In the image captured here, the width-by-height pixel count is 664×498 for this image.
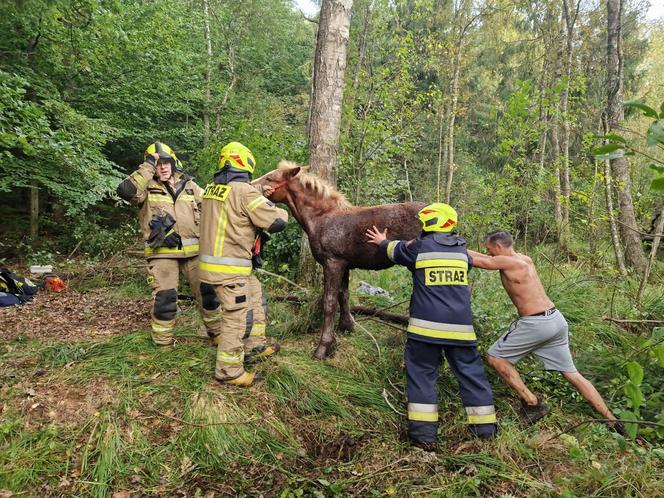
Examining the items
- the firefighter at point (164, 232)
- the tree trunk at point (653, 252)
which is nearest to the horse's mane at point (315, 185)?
the firefighter at point (164, 232)

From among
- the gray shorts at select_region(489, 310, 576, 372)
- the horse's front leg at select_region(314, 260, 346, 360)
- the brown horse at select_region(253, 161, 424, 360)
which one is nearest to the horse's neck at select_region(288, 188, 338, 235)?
the brown horse at select_region(253, 161, 424, 360)

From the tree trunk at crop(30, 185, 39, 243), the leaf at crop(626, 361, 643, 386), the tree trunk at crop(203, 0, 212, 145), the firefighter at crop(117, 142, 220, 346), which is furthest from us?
the tree trunk at crop(203, 0, 212, 145)

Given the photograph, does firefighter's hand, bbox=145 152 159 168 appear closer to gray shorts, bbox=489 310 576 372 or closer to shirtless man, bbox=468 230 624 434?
shirtless man, bbox=468 230 624 434

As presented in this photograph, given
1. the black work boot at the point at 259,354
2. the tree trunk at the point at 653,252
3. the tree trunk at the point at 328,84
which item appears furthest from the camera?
the tree trunk at the point at 328,84

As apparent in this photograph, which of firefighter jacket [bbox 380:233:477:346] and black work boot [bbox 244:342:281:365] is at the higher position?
firefighter jacket [bbox 380:233:477:346]

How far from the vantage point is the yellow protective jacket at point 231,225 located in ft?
13.0

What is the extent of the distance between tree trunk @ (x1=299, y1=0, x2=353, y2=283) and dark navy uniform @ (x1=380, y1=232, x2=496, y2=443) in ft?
7.56

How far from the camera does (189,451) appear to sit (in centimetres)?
325

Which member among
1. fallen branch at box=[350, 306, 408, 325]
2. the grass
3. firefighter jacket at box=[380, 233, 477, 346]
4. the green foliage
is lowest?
the grass

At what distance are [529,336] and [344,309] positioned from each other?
85.0 inches

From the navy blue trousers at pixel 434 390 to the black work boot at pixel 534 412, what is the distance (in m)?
0.56

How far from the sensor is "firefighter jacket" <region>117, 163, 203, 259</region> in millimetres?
4527

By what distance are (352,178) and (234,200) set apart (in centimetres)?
436

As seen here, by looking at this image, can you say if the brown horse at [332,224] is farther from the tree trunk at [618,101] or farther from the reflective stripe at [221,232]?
the tree trunk at [618,101]
